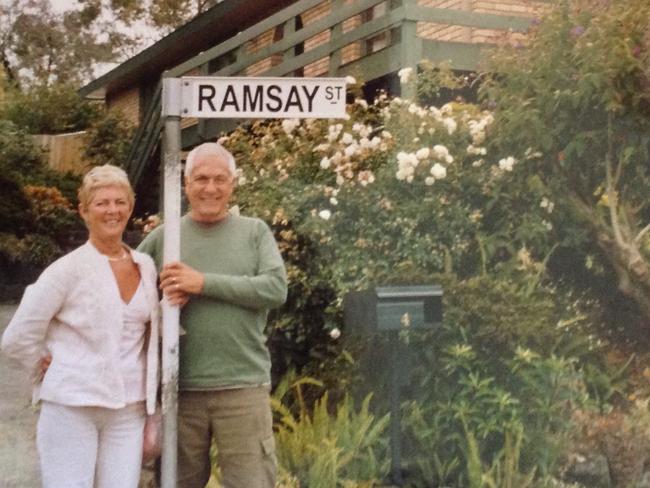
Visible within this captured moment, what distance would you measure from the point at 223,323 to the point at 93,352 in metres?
0.44

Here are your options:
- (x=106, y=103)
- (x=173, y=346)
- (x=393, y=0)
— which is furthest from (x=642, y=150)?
(x=106, y=103)

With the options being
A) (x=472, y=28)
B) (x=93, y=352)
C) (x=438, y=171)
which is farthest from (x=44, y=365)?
(x=472, y=28)

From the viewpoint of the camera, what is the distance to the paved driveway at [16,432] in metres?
5.24

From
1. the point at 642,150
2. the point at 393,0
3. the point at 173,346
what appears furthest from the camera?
the point at 393,0

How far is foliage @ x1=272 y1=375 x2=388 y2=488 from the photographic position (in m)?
4.79

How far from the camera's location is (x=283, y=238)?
19.9 ft

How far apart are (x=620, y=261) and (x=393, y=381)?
2329 mm

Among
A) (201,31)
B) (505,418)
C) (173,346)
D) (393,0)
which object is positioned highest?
(201,31)

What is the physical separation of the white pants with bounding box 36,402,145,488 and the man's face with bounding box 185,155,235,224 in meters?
0.68

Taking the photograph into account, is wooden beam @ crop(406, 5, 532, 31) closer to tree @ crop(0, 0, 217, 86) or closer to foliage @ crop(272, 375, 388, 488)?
foliage @ crop(272, 375, 388, 488)

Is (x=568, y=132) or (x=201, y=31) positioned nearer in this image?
(x=568, y=132)

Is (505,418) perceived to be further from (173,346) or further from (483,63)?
(483,63)

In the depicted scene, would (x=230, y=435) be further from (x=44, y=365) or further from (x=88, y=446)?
(x=44, y=365)

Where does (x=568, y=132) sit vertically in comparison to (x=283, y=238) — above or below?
above
